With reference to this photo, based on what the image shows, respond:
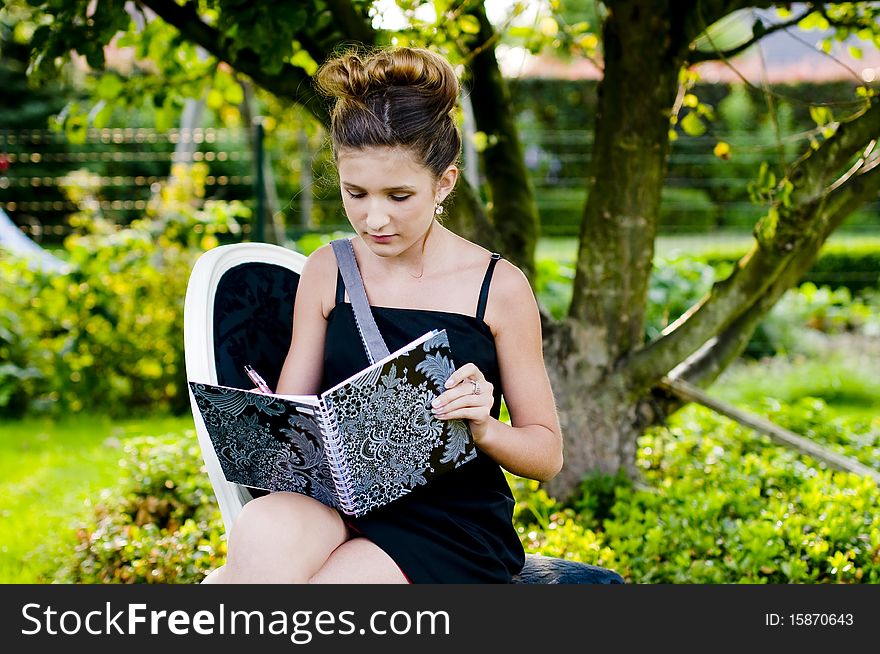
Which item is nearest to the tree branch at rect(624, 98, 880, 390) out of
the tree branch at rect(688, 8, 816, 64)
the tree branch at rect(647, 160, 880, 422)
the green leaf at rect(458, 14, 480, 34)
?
the tree branch at rect(647, 160, 880, 422)

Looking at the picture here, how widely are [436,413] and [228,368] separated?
1.96ft

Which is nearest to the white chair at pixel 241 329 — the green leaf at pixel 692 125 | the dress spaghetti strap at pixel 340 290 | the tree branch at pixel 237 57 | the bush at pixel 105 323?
the dress spaghetti strap at pixel 340 290

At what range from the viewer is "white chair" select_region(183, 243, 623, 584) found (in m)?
2.06

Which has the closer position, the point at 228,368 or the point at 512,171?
the point at 228,368

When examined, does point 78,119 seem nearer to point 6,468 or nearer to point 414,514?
point 6,468

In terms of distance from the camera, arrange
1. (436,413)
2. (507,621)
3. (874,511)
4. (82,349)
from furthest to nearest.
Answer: (82,349) < (874,511) < (507,621) < (436,413)

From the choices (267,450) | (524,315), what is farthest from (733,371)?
(267,450)

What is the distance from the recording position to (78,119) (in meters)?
3.74

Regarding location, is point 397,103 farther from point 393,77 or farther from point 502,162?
Result: point 502,162

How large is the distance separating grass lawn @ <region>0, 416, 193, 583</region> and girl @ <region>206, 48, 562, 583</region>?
181cm

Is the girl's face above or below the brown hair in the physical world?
below

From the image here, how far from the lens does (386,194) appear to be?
187 cm

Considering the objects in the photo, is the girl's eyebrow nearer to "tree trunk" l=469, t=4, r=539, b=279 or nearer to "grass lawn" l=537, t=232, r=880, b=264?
"tree trunk" l=469, t=4, r=539, b=279

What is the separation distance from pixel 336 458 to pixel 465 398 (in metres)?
0.26
